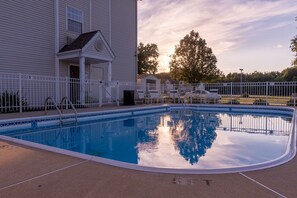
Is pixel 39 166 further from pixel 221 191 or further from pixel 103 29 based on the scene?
pixel 103 29

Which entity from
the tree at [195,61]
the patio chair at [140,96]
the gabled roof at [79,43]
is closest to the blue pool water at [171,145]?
the gabled roof at [79,43]

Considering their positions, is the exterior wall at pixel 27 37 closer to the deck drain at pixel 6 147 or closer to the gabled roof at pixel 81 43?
the gabled roof at pixel 81 43

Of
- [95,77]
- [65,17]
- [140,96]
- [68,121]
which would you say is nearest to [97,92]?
[95,77]

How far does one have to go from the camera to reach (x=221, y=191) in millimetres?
2449

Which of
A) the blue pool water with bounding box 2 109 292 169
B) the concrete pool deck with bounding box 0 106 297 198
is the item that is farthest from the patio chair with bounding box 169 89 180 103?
the concrete pool deck with bounding box 0 106 297 198

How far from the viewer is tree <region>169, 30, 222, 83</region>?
29188 millimetres

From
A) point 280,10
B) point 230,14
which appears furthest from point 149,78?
point 280,10

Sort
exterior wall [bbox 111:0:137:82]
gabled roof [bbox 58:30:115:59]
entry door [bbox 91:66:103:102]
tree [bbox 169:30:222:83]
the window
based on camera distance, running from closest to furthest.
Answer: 1. gabled roof [bbox 58:30:115:59]
2. the window
3. entry door [bbox 91:66:103:102]
4. exterior wall [bbox 111:0:137:82]
5. tree [bbox 169:30:222:83]

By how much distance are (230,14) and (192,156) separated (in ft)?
39.1

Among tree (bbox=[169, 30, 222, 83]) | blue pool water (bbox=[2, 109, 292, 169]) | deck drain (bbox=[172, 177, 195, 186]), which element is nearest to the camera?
deck drain (bbox=[172, 177, 195, 186])

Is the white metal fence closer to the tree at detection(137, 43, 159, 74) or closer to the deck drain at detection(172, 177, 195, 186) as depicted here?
the deck drain at detection(172, 177, 195, 186)

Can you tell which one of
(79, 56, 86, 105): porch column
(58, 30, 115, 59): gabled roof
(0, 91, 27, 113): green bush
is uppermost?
(58, 30, 115, 59): gabled roof

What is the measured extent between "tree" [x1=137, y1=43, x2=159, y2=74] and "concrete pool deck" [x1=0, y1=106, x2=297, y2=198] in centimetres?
3154

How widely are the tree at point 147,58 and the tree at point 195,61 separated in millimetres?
5880
